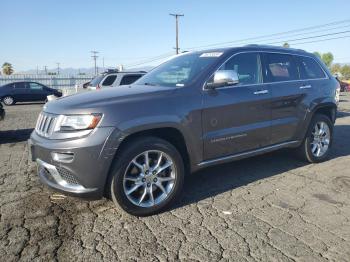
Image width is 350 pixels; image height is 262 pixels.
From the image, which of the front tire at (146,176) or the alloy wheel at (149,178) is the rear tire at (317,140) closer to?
the front tire at (146,176)

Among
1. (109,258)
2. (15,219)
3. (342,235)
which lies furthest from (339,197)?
(15,219)

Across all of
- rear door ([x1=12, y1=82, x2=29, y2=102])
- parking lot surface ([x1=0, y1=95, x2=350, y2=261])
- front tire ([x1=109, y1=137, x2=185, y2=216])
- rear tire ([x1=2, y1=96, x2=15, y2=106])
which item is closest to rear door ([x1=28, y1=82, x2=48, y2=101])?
rear door ([x1=12, y1=82, x2=29, y2=102])

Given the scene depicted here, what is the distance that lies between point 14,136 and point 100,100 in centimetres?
643

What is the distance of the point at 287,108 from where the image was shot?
16.3 feet

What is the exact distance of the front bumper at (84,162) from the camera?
10.8 feet

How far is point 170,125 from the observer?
3.69 metres

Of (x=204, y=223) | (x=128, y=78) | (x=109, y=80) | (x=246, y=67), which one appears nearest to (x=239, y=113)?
(x=246, y=67)

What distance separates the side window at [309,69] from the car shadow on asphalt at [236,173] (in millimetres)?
1371

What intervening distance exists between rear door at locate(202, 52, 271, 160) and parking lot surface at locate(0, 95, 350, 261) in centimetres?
64

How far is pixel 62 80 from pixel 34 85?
57.0 ft

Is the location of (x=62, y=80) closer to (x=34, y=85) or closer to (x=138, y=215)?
(x=34, y=85)

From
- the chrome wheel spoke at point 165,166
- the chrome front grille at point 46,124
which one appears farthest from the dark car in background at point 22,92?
the chrome wheel spoke at point 165,166

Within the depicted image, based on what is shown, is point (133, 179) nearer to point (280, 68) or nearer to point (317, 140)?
point (280, 68)

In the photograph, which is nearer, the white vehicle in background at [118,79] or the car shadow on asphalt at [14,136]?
the car shadow on asphalt at [14,136]
